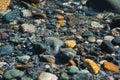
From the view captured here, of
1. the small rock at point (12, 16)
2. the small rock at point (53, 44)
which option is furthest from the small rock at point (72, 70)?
the small rock at point (12, 16)

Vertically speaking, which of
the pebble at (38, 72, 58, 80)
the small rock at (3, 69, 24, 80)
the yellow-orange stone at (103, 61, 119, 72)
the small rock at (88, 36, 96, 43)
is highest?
the small rock at (88, 36, 96, 43)

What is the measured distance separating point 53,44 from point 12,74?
0.80 metres

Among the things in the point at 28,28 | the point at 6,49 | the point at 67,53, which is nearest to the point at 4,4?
the point at 28,28

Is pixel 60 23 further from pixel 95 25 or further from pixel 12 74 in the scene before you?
pixel 12 74

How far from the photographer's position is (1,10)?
217 inches

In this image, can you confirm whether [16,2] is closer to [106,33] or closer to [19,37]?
[19,37]

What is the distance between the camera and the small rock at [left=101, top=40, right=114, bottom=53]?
4.80m

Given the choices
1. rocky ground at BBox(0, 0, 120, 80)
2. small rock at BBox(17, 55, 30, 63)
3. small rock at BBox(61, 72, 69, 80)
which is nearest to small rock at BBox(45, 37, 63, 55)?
rocky ground at BBox(0, 0, 120, 80)

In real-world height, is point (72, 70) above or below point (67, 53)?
below

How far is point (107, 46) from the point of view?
482 cm

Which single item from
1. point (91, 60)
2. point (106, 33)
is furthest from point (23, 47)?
point (106, 33)

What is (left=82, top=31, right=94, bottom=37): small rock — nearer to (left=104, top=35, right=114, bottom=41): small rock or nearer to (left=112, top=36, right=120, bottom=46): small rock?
(left=104, top=35, right=114, bottom=41): small rock

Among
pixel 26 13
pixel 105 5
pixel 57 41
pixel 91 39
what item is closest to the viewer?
pixel 57 41

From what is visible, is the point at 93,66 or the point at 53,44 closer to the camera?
the point at 93,66
